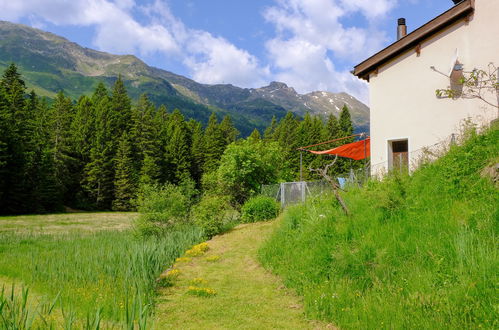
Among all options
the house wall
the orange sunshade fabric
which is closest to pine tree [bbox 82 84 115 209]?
the orange sunshade fabric

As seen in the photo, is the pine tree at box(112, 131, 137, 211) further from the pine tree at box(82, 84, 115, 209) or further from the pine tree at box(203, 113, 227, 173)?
the pine tree at box(203, 113, 227, 173)

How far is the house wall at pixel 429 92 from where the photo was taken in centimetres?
1014

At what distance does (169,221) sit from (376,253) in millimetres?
10756

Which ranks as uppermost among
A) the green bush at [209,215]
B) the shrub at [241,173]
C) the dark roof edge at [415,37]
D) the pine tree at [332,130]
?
the pine tree at [332,130]

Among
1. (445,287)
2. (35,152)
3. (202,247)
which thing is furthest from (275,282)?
(35,152)

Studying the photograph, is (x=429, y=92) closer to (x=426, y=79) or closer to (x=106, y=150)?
(x=426, y=79)

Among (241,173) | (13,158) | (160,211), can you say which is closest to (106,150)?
(13,158)

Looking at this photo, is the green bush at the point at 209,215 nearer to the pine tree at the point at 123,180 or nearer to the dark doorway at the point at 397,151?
the dark doorway at the point at 397,151

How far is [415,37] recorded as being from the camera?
38.0ft

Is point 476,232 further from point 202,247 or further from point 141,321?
point 202,247

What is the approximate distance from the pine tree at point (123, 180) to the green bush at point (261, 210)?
26.1 metres

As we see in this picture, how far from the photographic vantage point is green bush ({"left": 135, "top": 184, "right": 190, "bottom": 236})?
1388 centimetres

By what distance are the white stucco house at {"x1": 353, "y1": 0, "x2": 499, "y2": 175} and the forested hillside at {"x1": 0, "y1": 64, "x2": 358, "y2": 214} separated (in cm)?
922

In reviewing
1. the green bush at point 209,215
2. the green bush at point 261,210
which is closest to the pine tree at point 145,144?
the green bush at point 261,210
